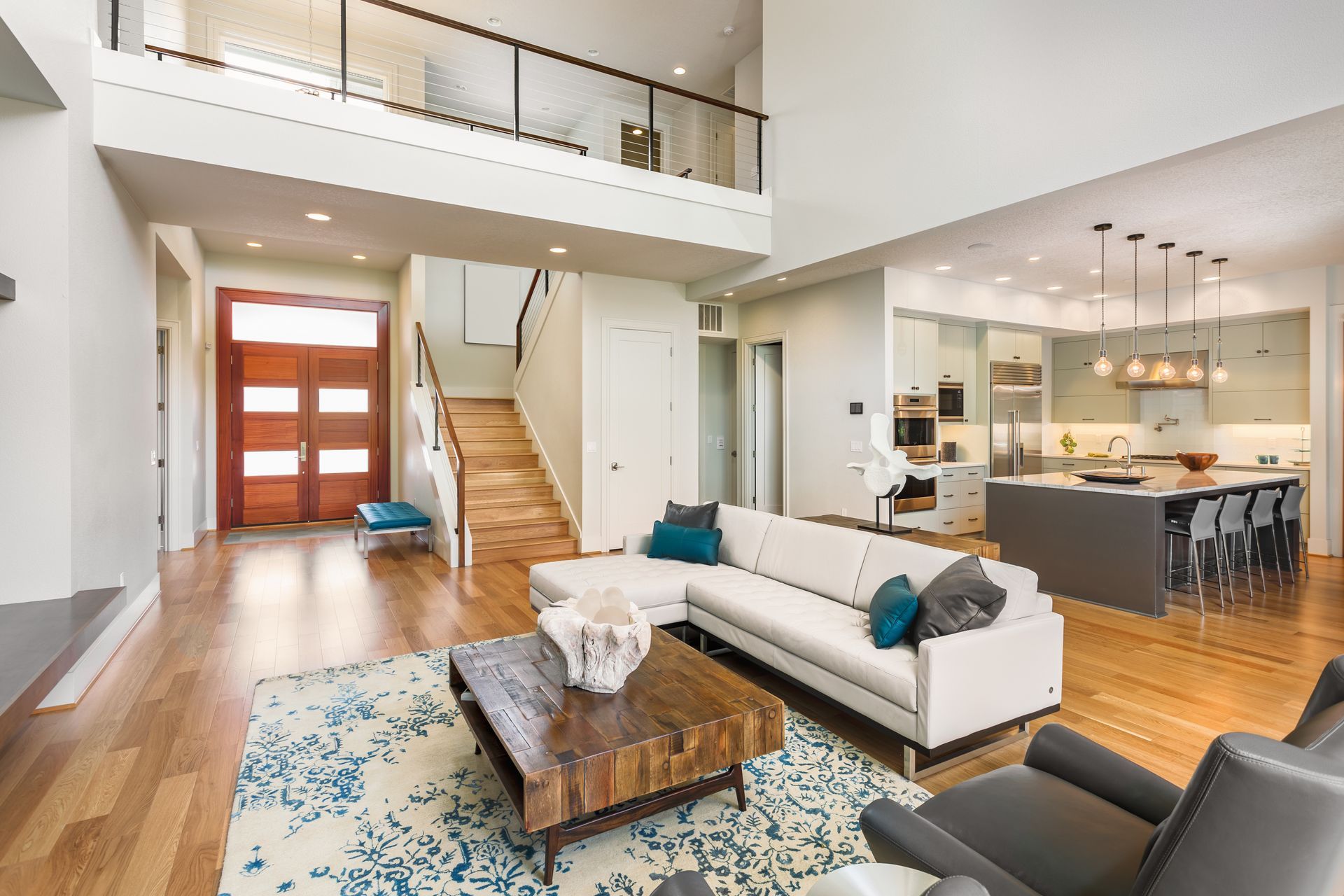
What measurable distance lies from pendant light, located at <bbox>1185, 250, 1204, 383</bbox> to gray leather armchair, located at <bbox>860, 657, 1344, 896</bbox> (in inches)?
232

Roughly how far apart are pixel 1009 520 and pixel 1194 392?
163 inches

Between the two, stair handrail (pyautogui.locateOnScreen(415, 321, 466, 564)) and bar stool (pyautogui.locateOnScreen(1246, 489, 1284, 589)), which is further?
stair handrail (pyautogui.locateOnScreen(415, 321, 466, 564))

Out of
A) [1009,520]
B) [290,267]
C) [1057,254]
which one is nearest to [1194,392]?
[1057,254]

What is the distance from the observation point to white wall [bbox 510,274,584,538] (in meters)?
6.93

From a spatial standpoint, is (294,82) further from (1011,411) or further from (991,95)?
(1011,411)

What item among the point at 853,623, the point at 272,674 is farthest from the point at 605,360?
the point at 853,623

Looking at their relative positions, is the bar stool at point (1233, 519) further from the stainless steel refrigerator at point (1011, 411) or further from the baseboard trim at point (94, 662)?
the baseboard trim at point (94, 662)

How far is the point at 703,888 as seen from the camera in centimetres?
122

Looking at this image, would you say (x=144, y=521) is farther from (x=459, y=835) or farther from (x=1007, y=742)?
(x=1007, y=742)

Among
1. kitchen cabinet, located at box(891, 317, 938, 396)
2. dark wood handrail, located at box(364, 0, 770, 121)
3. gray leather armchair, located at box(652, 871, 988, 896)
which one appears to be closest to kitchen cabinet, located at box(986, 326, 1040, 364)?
kitchen cabinet, located at box(891, 317, 938, 396)

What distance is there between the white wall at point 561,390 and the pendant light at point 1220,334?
6085 millimetres

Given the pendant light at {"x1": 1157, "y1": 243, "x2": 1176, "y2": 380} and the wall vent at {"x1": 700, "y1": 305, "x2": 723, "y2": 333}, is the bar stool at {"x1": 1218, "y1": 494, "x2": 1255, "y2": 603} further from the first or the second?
the wall vent at {"x1": 700, "y1": 305, "x2": 723, "y2": 333}

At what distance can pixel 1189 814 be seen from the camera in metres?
0.96

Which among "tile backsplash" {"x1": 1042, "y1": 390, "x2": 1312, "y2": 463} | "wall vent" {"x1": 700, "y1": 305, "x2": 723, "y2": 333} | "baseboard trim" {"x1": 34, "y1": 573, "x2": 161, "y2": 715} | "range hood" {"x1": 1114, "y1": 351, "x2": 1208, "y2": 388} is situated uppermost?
"wall vent" {"x1": 700, "y1": 305, "x2": 723, "y2": 333}
